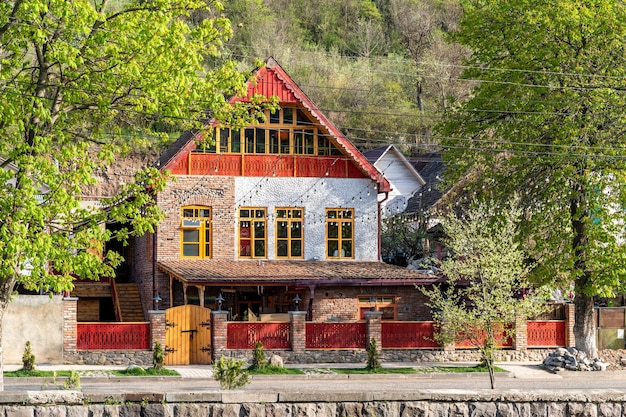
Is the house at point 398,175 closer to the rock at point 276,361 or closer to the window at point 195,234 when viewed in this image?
the window at point 195,234

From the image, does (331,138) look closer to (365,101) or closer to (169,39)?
(169,39)

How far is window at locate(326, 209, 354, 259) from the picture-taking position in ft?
145

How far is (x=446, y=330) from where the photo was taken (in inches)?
1442

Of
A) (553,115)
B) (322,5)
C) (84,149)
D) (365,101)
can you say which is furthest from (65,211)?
(322,5)

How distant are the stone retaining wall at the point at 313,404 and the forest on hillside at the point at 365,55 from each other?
55.6 meters

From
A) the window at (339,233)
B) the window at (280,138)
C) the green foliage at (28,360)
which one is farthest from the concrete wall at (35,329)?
the window at (339,233)

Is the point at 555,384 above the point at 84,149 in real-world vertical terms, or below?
below

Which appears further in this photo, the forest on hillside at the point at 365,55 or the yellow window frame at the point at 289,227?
the forest on hillside at the point at 365,55

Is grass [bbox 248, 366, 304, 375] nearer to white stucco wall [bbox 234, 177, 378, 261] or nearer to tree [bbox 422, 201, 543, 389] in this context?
tree [bbox 422, 201, 543, 389]

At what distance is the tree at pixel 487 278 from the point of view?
32256mm

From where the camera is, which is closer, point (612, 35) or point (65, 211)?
point (65, 211)

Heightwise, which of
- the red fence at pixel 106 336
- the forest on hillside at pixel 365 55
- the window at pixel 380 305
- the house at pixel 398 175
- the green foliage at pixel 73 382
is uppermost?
the forest on hillside at pixel 365 55

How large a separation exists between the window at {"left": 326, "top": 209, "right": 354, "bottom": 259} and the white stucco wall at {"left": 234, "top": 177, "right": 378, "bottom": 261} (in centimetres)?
20

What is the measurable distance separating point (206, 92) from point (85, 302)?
84.3 ft
